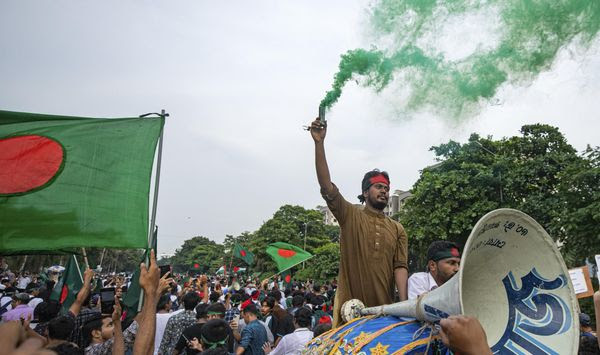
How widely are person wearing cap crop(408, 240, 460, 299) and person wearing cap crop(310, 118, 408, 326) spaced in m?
0.17

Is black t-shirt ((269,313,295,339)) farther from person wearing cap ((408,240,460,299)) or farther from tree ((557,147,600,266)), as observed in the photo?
tree ((557,147,600,266))

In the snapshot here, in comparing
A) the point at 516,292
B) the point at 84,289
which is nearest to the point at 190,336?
the point at 84,289

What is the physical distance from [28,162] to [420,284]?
13.4 ft

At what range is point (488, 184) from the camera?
76.8ft

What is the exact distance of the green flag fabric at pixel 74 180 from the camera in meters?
4.08

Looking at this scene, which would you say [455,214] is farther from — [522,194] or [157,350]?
[157,350]

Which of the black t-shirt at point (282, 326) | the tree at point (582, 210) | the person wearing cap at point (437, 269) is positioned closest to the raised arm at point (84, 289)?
the person wearing cap at point (437, 269)

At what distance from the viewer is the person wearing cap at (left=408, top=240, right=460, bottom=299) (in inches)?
112

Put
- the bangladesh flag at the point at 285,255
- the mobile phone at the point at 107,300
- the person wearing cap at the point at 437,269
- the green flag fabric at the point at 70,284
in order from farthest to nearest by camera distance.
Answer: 1. the bangladesh flag at the point at 285,255
2. the green flag fabric at the point at 70,284
3. the mobile phone at the point at 107,300
4. the person wearing cap at the point at 437,269

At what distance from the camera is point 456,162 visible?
2588 cm

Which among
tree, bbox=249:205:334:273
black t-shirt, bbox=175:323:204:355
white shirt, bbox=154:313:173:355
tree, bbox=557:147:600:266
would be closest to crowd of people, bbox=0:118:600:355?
black t-shirt, bbox=175:323:204:355

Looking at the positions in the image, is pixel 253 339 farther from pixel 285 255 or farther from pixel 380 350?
pixel 285 255

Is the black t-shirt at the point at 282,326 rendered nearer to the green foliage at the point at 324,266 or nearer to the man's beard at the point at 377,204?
the man's beard at the point at 377,204

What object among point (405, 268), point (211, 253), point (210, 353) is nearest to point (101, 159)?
point (210, 353)
